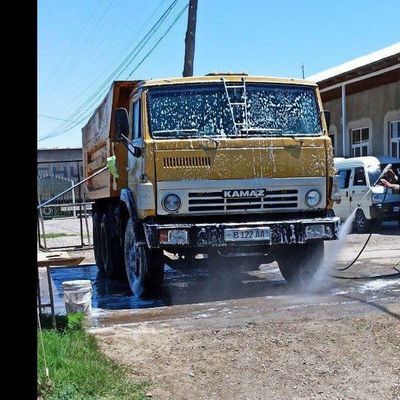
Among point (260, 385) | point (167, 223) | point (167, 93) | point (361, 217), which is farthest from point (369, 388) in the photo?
point (361, 217)

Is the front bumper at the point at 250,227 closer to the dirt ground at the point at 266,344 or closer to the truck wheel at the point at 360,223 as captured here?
the dirt ground at the point at 266,344

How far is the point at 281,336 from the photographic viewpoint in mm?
5859

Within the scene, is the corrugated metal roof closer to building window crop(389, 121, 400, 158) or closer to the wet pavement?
building window crop(389, 121, 400, 158)

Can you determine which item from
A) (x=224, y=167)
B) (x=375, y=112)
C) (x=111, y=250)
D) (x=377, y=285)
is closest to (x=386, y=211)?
(x=375, y=112)

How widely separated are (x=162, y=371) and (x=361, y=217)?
1345 cm

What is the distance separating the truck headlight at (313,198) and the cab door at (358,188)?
9.73 metres

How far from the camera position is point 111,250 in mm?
10789

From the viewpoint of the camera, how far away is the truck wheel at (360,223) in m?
17.5

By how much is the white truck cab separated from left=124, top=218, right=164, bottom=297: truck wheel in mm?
8761

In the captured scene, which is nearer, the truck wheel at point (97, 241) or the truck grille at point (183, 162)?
the truck grille at point (183, 162)

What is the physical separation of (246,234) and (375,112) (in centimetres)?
1569

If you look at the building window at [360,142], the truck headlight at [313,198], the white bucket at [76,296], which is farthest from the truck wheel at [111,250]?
the building window at [360,142]

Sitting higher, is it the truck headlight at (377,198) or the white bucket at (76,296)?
the truck headlight at (377,198)
